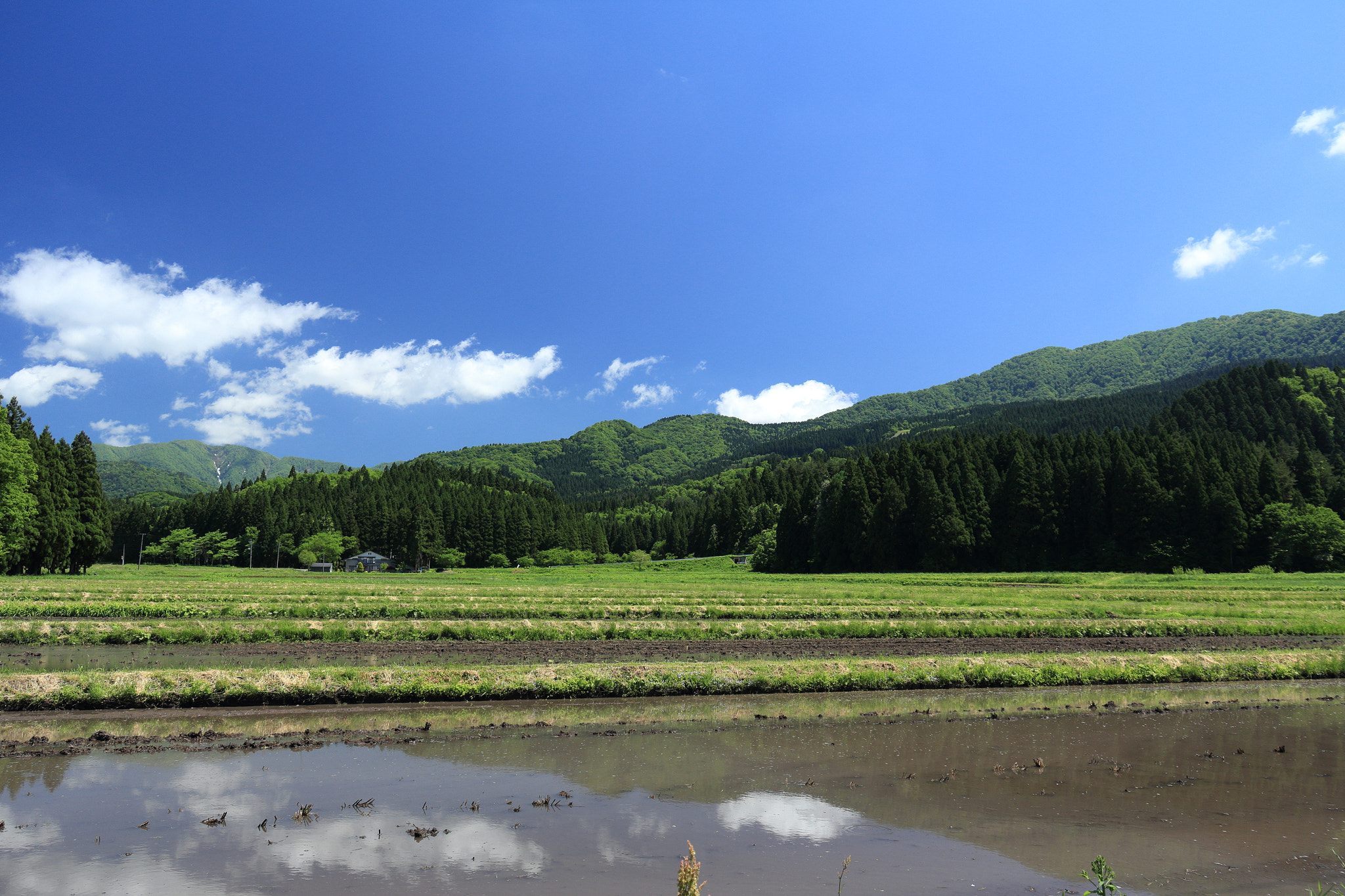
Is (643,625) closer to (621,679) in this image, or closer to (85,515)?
(621,679)

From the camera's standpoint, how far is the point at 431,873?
7746 mm

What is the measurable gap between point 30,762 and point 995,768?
16666mm

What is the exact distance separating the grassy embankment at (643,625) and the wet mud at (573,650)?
1.16 meters

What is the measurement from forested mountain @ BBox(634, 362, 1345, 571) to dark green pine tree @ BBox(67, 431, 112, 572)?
275 feet

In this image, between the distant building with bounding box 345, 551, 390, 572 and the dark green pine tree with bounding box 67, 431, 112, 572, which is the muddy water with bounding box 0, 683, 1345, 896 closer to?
the dark green pine tree with bounding box 67, 431, 112, 572

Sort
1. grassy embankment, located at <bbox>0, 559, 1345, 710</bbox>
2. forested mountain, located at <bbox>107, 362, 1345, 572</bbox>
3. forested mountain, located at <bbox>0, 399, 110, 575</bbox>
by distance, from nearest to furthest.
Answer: grassy embankment, located at <bbox>0, 559, 1345, 710</bbox>
forested mountain, located at <bbox>0, 399, 110, 575</bbox>
forested mountain, located at <bbox>107, 362, 1345, 572</bbox>

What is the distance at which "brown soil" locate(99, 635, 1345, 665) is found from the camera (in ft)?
76.9

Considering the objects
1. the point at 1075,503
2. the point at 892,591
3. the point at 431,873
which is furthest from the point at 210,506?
the point at 431,873

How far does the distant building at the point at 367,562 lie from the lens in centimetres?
13588

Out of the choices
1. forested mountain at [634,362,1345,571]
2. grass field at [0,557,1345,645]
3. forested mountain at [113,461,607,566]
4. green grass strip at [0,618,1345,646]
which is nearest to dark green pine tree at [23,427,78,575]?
grass field at [0,557,1345,645]

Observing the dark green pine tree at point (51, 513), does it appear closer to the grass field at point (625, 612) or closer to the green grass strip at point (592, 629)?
the grass field at point (625, 612)

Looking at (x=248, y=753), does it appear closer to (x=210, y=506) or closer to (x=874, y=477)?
(x=874, y=477)

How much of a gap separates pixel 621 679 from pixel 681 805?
8921 millimetres

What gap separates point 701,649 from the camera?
26281 millimetres
